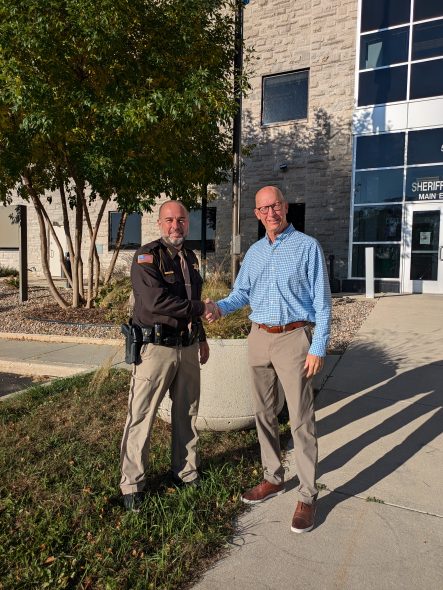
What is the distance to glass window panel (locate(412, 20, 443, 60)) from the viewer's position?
1282 cm

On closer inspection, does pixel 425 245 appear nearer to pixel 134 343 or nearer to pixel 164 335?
pixel 164 335

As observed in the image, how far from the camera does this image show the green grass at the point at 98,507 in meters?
2.28

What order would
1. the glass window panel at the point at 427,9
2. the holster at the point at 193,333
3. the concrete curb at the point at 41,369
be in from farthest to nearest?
1. the glass window panel at the point at 427,9
2. the concrete curb at the point at 41,369
3. the holster at the point at 193,333

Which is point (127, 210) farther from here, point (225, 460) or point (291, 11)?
point (291, 11)

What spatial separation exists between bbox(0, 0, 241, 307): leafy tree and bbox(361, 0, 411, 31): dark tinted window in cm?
658

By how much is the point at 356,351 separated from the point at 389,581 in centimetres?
445

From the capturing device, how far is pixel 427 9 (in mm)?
12836

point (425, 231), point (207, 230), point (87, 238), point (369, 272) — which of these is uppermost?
point (207, 230)

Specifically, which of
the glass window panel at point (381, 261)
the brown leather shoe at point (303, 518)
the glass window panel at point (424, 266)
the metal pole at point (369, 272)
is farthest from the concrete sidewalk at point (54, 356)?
the glass window panel at point (424, 266)

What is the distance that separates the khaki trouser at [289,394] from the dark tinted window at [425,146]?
39.2 feet

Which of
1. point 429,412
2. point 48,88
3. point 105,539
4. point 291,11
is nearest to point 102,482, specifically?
point 105,539

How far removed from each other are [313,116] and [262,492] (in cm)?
1340

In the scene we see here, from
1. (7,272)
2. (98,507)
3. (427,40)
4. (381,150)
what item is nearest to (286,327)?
(98,507)

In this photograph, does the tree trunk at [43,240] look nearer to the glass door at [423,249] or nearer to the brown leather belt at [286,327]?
the brown leather belt at [286,327]
